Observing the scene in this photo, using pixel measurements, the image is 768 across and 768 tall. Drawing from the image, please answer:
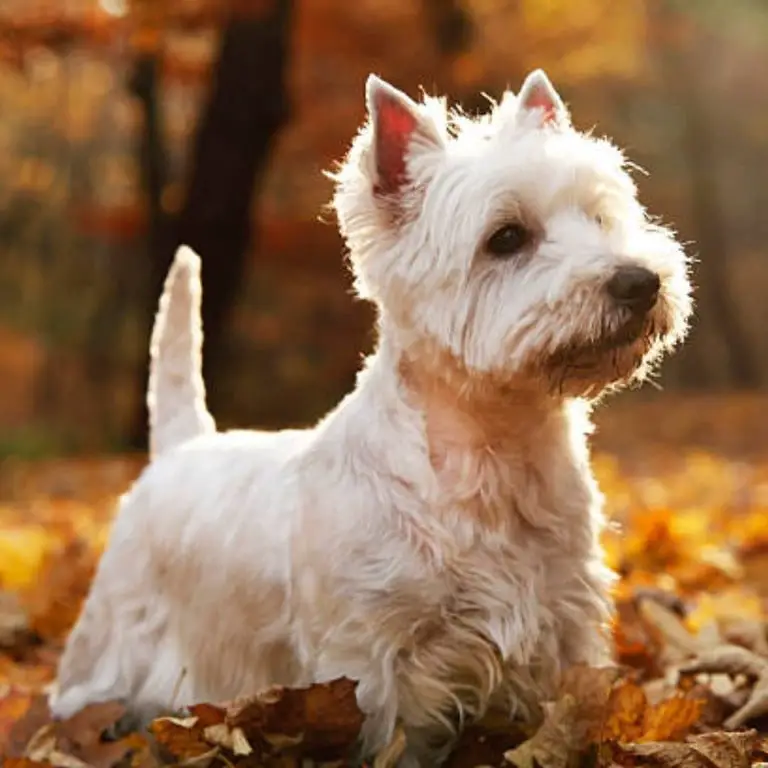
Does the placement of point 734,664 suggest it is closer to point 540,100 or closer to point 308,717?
point 308,717

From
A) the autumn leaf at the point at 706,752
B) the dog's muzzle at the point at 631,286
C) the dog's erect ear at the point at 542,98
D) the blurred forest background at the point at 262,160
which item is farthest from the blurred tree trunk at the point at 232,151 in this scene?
the autumn leaf at the point at 706,752

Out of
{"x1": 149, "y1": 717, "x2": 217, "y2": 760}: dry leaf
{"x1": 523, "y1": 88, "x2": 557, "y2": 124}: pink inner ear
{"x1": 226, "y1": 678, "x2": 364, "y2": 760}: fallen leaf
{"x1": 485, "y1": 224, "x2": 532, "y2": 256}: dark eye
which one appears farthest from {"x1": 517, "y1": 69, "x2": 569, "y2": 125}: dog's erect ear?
{"x1": 149, "y1": 717, "x2": 217, "y2": 760}: dry leaf

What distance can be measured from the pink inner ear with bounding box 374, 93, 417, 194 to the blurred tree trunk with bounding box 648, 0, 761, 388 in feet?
49.4

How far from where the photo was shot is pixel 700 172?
18.6m

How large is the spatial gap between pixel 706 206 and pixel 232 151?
379 inches

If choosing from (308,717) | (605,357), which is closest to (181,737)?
(308,717)

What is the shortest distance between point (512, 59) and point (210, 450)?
915cm

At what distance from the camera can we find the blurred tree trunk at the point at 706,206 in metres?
17.9

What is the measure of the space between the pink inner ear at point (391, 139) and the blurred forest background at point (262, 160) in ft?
18.0

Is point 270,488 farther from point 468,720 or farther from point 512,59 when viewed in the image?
point 512,59

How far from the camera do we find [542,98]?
297cm

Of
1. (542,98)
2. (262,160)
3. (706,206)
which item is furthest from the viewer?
(706,206)

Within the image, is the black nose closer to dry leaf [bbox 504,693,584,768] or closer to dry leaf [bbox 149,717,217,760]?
dry leaf [bbox 504,693,584,768]

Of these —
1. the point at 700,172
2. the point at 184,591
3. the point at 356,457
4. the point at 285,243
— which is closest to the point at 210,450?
the point at 184,591
